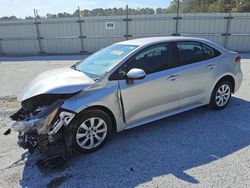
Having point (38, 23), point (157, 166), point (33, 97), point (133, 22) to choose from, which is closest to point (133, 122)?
point (157, 166)

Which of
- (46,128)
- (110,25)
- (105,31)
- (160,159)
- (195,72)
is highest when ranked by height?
(110,25)

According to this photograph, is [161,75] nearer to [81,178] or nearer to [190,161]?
[190,161]

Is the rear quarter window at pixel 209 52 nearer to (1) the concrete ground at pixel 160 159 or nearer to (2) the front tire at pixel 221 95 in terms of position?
(2) the front tire at pixel 221 95

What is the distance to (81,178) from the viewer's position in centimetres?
280

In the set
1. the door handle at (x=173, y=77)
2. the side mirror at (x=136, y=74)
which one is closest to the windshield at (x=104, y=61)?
the side mirror at (x=136, y=74)

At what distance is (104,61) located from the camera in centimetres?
378

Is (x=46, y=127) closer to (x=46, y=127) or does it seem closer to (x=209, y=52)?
(x=46, y=127)

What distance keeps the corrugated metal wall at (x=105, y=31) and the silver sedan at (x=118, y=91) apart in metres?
8.71

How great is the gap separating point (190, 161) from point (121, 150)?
0.98 meters

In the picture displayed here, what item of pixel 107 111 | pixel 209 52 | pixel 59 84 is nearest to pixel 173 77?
pixel 209 52

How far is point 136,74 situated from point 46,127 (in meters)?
1.42

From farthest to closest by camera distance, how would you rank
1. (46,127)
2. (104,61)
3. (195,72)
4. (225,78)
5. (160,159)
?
1. (225,78)
2. (195,72)
3. (104,61)
4. (160,159)
5. (46,127)

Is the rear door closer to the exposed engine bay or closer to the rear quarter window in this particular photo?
the rear quarter window

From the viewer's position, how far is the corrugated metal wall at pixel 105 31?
12312 mm
